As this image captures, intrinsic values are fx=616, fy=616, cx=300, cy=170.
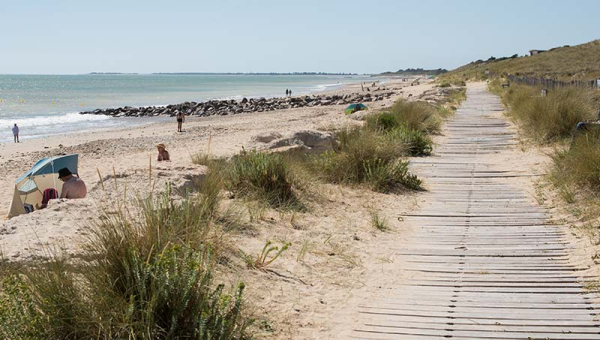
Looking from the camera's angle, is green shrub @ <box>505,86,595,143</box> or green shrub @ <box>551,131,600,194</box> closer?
green shrub @ <box>551,131,600,194</box>

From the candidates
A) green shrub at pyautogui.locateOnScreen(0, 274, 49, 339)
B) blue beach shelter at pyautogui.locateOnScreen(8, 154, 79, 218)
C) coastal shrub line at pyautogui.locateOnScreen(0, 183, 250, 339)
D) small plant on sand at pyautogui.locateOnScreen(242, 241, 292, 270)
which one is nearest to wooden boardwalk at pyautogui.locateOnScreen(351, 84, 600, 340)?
small plant on sand at pyautogui.locateOnScreen(242, 241, 292, 270)

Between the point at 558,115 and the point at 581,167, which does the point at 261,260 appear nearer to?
the point at 581,167

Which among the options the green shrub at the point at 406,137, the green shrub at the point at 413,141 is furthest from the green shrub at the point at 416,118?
the green shrub at the point at 413,141

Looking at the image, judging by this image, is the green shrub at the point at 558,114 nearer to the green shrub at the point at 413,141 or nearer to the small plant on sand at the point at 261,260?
the green shrub at the point at 413,141

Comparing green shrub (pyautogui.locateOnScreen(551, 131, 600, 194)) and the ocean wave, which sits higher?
green shrub (pyautogui.locateOnScreen(551, 131, 600, 194))

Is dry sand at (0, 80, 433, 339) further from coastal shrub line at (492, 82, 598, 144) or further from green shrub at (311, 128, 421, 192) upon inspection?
coastal shrub line at (492, 82, 598, 144)

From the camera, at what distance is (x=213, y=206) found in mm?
6316

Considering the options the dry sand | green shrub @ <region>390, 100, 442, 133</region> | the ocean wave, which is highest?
green shrub @ <region>390, 100, 442, 133</region>

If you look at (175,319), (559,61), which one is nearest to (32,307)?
(175,319)

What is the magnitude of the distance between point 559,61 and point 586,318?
60992 mm

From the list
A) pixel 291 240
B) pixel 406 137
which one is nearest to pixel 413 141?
pixel 406 137

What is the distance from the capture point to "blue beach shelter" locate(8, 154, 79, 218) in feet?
27.3

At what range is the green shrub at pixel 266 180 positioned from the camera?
25.6 ft

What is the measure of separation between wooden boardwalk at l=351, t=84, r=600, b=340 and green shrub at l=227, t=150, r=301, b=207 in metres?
1.64
